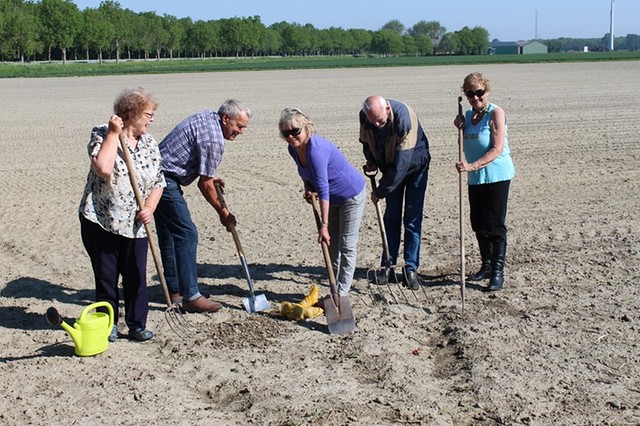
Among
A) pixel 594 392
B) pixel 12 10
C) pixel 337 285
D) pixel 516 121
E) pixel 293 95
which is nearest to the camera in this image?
pixel 594 392

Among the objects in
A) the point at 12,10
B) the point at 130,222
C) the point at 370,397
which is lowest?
the point at 370,397

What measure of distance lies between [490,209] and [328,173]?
1741mm

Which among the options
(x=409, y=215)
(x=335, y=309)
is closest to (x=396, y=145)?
(x=409, y=215)

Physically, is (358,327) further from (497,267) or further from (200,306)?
(497,267)

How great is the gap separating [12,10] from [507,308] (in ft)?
329

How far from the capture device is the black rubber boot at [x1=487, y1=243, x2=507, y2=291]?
7.43m

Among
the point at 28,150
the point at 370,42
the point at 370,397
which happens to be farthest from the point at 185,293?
the point at 370,42

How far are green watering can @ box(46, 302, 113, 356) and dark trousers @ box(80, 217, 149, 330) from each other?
0.72ft

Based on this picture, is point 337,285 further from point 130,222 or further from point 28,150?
point 28,150

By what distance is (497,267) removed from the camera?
24.5ft

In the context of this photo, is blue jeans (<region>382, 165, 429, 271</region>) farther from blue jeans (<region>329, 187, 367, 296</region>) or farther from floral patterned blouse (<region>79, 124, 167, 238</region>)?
floral patterned blouse (<region>79, 124, 167, 238</region>)

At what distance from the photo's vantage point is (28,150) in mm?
16766

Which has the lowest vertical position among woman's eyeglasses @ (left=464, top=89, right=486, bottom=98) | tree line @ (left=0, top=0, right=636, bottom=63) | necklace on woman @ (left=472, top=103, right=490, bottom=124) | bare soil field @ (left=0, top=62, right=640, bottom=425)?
bare soil field @ (left=0, top=62, right=640, bottom=425)

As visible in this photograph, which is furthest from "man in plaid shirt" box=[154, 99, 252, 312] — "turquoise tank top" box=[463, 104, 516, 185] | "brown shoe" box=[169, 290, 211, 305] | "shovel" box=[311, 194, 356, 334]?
"turquoise tank top" box=[463, 104, 516, 185]
